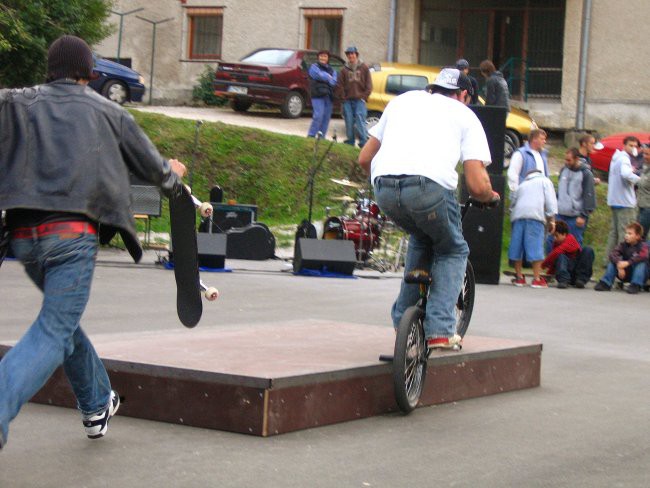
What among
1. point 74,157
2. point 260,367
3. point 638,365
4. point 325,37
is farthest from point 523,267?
point 325,37

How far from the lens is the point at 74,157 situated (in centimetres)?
539

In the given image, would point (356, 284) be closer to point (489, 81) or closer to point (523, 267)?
point (523, 267)

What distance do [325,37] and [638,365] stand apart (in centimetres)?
2736

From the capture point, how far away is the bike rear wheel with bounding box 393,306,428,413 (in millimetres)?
6801

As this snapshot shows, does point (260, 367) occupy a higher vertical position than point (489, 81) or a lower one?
lower

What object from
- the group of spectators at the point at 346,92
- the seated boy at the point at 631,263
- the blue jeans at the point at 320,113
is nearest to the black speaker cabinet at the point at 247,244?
the seated boy at the point at 631,263

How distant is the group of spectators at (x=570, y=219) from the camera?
54.5 feet

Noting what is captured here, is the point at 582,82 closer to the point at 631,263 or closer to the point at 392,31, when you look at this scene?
the point at 392,31

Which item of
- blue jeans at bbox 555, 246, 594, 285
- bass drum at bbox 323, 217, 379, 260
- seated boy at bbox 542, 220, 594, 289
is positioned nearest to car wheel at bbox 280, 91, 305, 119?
bass drum at bbox 323, 217, 379, 260

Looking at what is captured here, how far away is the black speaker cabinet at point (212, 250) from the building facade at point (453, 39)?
716 inches

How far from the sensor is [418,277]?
290 inches

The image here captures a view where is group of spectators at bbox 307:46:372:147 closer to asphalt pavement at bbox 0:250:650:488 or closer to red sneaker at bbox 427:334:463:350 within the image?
asphalt pavement at bbox 0:250:650:488

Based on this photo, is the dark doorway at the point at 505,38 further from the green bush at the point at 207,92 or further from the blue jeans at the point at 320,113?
the blue jeans at the point at 320,113

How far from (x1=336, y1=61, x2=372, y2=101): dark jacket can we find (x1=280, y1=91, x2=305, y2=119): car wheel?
5.71 meters
